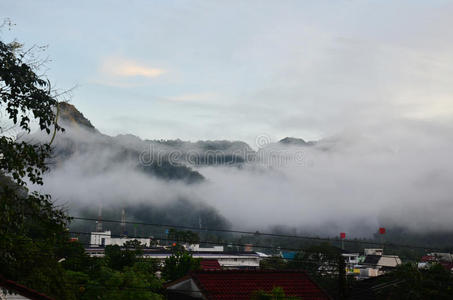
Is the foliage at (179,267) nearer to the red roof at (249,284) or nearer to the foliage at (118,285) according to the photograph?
the foliage at (118,285)

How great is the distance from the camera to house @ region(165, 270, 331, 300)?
1529 inches

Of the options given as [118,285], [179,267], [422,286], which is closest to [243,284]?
[118,285]

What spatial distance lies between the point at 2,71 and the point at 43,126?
201cm

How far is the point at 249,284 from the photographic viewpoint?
39.9 metres

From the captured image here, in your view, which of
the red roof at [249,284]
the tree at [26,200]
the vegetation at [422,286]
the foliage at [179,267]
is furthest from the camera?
the foliage at [179,267]

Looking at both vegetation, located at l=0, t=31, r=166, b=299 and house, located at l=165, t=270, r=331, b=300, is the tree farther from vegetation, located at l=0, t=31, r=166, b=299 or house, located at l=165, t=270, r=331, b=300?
house, located at l=165, t=270, r=331, b=300

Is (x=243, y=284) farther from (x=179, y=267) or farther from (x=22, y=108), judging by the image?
(x=179, y=267)

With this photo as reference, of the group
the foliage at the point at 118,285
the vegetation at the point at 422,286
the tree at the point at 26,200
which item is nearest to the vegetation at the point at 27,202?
the tree at the point at 26,200

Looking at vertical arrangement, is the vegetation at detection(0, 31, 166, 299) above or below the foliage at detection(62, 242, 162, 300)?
above

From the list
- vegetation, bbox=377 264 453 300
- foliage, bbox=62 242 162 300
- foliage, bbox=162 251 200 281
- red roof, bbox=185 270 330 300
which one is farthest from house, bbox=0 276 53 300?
foliage, bbox=162 251 200 281

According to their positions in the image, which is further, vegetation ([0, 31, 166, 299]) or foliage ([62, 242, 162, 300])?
foliage ([62, 242, 162, 300])

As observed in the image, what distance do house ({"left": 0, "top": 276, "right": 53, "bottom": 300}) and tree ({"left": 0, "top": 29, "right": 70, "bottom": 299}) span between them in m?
0.71

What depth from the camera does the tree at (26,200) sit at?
49.4ft

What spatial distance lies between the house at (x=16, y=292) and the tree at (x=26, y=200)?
715 mm
